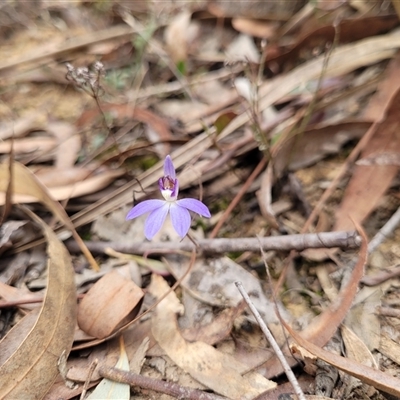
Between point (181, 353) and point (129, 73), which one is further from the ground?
point (129, 73)

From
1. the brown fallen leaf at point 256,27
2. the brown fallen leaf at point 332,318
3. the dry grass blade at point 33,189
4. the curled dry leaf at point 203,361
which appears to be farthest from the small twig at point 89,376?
the brown fallen leaf at point 256,27

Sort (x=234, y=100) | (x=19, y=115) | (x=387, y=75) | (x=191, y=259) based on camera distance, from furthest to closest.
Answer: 1. (x=19, y=115)
2. (x=234, y=100)
3. (x=387, y=75)
4. (x=191, y=259)

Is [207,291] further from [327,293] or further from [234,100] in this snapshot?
[234,100]

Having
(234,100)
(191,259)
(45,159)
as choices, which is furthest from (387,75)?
(45,159)

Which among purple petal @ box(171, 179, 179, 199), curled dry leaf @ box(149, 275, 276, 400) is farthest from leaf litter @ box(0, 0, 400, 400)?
purple petal @ box(171, 179, 179, 199)

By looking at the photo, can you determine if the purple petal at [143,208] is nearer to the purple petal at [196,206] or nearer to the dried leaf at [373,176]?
the purple petal at [196,206]

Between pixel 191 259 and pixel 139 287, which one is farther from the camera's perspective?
pixel 191 259

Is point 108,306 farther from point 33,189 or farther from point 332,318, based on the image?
point 332,318
